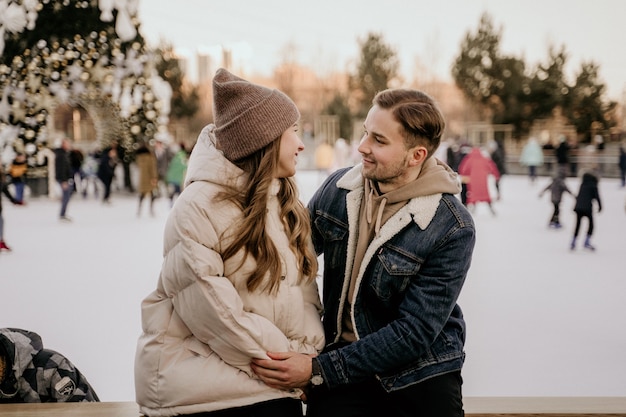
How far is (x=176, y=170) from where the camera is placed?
37.5 feet

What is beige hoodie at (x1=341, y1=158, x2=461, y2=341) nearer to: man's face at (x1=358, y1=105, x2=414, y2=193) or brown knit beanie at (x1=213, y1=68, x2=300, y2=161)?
man's face at (x1=358, y1=105, x2=414, y2=193)

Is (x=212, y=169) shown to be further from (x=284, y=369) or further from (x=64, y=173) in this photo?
(x=64, y=173)

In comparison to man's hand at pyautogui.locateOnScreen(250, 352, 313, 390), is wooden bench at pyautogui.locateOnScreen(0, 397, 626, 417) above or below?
below

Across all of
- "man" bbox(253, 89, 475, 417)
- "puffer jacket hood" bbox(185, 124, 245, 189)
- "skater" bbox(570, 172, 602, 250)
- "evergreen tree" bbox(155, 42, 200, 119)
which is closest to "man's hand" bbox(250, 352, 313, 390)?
"man" bbox(253, 89, 475, 417)

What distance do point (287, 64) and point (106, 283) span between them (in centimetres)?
3240

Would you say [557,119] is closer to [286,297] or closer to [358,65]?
[358,65]

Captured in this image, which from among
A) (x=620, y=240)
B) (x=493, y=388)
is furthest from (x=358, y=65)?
(x=493, y=388)

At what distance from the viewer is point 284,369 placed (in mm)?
1547

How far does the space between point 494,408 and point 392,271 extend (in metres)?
0.61

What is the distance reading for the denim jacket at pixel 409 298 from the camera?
163cm

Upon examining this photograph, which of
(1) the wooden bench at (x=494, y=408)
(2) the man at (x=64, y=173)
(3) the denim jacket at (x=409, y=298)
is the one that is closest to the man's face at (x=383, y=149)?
(3) the denim jacket at (x=409, y=298)

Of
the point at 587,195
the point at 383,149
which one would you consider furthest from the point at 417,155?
the point at 587,195

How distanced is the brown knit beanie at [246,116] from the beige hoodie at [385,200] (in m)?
0.32

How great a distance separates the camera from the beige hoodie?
1697 mm
